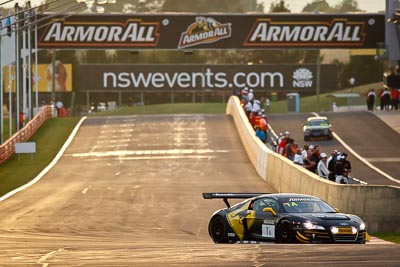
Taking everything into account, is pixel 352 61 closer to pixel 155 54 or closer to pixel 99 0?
pixel 155 54

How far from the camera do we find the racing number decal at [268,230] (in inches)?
945

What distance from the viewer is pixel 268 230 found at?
2411 centimetres

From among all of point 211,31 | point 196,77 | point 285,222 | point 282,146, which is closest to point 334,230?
point 285,222

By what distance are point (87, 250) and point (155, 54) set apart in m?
145

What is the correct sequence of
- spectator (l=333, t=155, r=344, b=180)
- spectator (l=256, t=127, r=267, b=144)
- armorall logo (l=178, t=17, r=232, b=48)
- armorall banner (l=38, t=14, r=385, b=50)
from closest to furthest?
spectator (l=333, t=155, r=344, b=180) < spectator (l=256, t=127, r=267, b=144) < armorall logo (l=178, t=17, r=232, b=48) < armorall banner (l=38, t=14, r=385, b=50)

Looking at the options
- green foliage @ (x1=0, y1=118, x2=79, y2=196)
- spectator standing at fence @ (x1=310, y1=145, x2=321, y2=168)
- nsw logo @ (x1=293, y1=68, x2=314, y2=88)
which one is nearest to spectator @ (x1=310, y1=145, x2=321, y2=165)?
spectator standing at fence @ (x1=310, y1=145, x2=321, y2=168)

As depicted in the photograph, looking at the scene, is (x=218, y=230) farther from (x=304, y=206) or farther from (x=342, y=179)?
(x=342, y=179)

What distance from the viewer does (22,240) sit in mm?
24922

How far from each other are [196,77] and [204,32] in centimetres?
2635

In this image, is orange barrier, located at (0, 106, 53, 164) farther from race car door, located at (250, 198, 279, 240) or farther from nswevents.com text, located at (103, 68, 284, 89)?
nswevents.com text, located at (103, 68, 284, 89)

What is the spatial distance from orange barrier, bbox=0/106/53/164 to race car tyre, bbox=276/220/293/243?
3566cm

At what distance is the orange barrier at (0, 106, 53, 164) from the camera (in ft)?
194

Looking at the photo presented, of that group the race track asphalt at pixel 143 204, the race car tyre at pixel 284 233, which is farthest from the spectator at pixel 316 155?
the race car tyre at pixel 284 233

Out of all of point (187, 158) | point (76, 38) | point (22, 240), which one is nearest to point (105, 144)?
point (187, 158)
